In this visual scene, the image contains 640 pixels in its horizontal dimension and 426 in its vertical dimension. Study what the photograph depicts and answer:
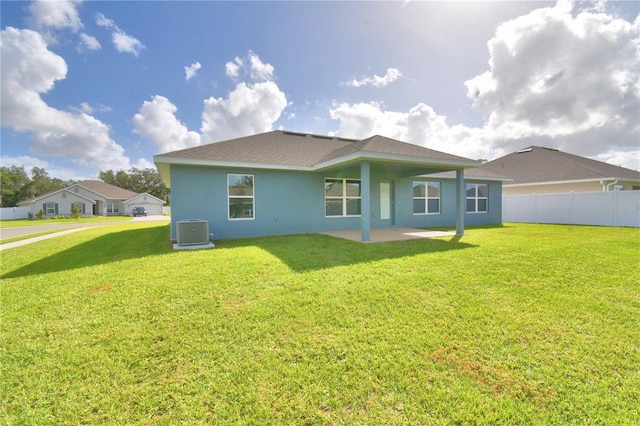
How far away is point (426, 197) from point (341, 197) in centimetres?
494

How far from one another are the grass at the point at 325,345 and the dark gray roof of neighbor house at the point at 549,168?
48.0 feet

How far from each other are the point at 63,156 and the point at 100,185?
8.19 m

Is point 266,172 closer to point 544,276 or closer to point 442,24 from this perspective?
Answer: point 544,276

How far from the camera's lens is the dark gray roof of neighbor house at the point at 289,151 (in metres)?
8.41

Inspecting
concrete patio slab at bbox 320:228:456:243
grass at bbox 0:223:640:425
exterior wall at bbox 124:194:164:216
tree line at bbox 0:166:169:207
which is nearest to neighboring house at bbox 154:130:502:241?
concrete patio slab at bbox 320:228:456:243

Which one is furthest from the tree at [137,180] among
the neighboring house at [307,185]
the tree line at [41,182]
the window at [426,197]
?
the window at [426,197]

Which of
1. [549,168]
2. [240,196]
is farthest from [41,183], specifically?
[549,168]

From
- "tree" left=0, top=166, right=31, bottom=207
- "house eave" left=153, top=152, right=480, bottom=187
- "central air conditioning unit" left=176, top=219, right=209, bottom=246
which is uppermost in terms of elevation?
"tree" left=0, top=166, right=31, bottom=207

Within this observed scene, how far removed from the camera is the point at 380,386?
7.18 ft

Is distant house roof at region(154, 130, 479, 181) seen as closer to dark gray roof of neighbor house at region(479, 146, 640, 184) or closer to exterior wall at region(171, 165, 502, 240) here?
exterior wall at region(171, 165, 502, 240)

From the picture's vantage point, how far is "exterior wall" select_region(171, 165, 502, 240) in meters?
8.88

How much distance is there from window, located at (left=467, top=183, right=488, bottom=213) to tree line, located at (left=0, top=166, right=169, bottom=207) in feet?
160

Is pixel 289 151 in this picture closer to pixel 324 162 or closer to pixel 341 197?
pixel 324 162

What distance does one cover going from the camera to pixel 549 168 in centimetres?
1773
